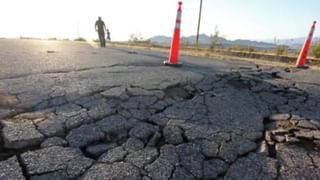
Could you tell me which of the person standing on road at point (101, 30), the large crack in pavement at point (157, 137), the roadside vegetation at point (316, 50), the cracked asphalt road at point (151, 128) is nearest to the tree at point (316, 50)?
the roadside vegetation at point (316, 50)

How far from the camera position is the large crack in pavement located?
1.68 meters

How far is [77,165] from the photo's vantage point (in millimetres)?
1646

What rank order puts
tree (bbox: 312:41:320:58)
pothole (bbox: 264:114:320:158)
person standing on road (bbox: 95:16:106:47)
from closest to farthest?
pothole (bbox: 264:114:320:158) < tree (bbox: 312:41:320:58) < person standing on road (bbox: 95:16:106:47)

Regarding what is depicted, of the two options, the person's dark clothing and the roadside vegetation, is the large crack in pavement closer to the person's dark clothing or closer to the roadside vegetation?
the roadside vegetation

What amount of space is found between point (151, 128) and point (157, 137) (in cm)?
14

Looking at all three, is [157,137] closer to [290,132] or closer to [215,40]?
[290,132]

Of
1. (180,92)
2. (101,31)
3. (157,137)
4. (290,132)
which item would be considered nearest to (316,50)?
(180,92)

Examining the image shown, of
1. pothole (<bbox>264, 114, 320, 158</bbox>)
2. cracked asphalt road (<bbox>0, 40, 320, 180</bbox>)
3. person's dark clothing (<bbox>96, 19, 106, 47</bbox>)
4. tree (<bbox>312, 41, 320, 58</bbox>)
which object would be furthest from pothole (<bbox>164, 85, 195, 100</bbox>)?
person's dark clothing (<bbox>96, 19, 106, 47</bbox>)

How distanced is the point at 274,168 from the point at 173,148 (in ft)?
2.43

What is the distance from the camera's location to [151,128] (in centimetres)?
→ 220

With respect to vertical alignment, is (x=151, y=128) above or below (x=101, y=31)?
below

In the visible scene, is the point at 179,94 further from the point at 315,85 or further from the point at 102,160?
the point at 315,85

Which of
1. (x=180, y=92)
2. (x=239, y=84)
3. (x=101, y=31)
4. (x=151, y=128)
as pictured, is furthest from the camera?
(x=101, y=31)

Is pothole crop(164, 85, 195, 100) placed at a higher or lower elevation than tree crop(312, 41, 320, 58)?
lower
